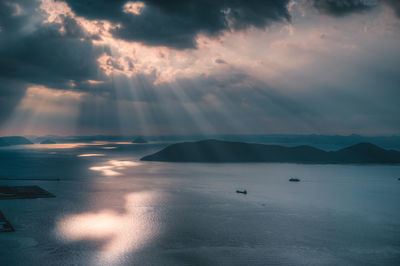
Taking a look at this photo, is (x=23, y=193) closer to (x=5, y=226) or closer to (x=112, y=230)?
(x=5, y=226)

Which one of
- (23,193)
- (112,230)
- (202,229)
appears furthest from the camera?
(23,193)

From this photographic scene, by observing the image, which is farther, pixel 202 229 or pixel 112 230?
pixel 202 229

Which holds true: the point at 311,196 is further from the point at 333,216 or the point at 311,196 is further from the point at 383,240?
the point at 383,240

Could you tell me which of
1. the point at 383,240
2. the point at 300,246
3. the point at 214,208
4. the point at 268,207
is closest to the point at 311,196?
the point at 268,207

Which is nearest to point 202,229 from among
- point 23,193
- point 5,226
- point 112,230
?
point 112,230

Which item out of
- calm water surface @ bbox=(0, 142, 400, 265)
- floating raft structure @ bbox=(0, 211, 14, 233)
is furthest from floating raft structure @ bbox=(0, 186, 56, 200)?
floating raft structure @ bbox=(0, 211, 14, 233)

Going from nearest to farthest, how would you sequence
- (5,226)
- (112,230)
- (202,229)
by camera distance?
1. (5,226)
2. (112,230)
3. (202,229)

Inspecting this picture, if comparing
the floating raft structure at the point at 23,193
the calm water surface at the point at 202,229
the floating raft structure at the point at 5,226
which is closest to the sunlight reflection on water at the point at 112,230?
the calm water surface at the point at 202,229

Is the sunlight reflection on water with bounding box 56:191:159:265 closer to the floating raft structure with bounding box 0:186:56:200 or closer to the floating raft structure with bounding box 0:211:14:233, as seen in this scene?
the floating raft structure with bounding box 0:211:14:233

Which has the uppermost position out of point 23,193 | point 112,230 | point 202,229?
point 202,229
